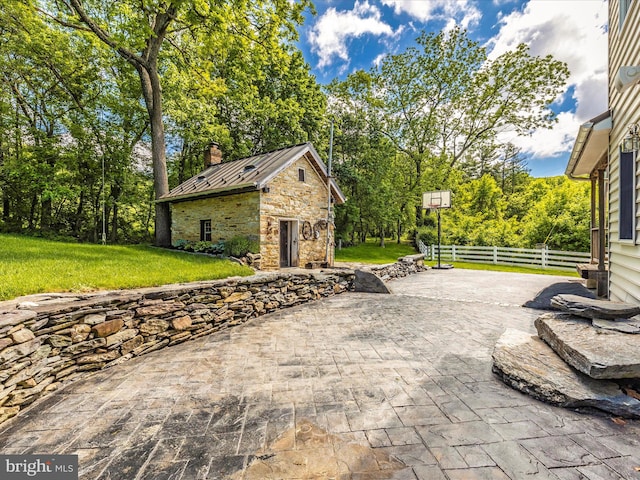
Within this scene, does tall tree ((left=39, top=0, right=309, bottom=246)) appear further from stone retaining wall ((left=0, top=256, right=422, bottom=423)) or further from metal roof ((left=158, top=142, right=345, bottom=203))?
→ stone retaining wall ((left=0, top=256, right=422, bottom=423))

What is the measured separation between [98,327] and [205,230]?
7989mm

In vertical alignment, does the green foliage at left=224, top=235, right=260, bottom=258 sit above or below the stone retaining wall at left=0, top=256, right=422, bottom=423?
above

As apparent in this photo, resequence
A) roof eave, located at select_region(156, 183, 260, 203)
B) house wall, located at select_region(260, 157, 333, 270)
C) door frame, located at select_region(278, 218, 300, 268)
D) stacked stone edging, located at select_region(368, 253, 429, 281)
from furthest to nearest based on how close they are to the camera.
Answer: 1. door frame, located at select_region(278, 218, 300, 268)
2. stacked stone edging, located at select_region(368, 253, 429, 281)
3. house wall, located at select_region(260, 157, 333, 270)
4. roof eave, located at select_region(156, 183, 260, 203)

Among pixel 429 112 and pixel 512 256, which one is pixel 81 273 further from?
pixel 429 112

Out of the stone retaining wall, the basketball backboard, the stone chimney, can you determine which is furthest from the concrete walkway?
the stone chimney

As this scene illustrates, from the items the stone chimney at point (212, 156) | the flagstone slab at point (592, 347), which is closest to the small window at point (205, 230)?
the stone chimney at point (212, 156)

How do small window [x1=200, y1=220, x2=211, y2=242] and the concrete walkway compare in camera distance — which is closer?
the concrete walkway

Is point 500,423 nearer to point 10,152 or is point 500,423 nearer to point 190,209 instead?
point 190,209

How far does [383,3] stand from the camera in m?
10.3

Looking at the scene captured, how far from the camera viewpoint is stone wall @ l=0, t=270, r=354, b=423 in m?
2.65

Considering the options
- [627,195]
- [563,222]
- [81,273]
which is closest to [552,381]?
[627,195]

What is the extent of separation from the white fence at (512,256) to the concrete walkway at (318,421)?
12311 millimetres

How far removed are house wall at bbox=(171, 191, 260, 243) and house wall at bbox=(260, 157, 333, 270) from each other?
16.4 inches

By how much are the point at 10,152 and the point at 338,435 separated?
845 inches
